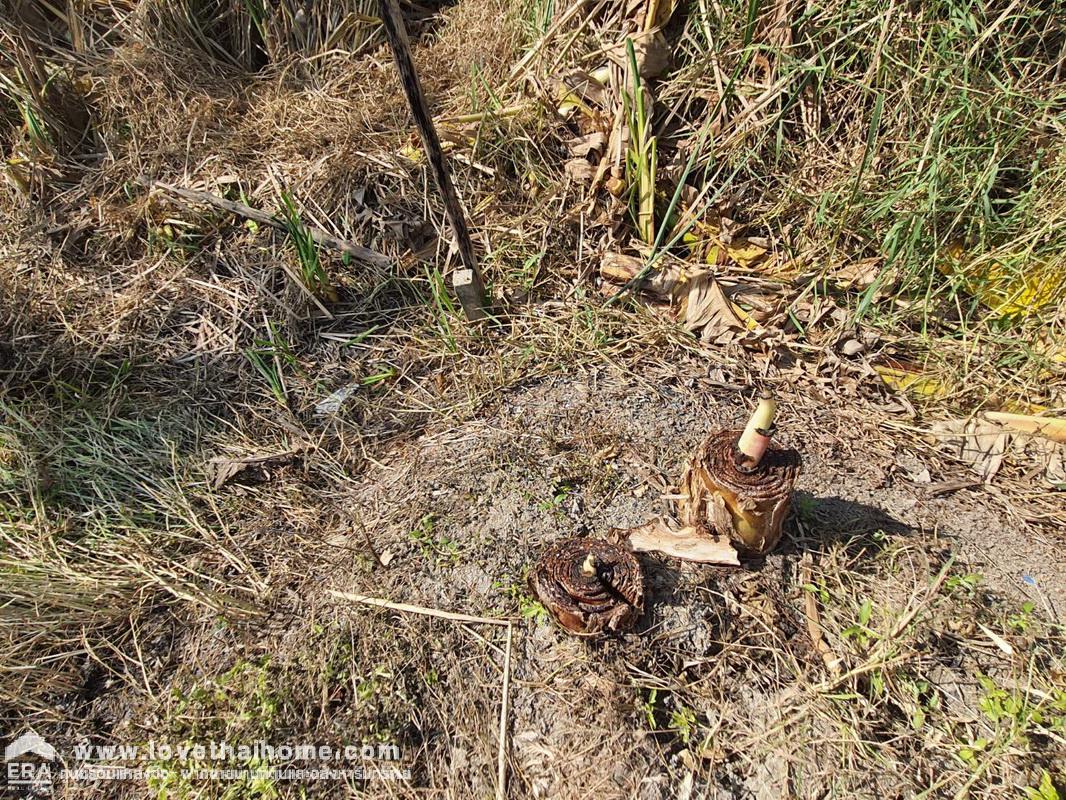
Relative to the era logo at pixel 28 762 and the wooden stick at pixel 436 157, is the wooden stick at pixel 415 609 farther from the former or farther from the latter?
A: the wooden stick at pixel 436 157

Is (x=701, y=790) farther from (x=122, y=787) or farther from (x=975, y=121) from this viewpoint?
(x=975, y=121)

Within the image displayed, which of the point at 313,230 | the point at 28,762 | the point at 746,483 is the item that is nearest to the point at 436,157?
the point at 313,230

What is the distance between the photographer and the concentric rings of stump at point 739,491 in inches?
61.5

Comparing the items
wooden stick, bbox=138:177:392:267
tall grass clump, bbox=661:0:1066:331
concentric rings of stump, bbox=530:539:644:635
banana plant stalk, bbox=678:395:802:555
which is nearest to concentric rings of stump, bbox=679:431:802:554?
banana plant stalk, bbox=678:395:802:555

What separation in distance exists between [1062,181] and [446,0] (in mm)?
3063

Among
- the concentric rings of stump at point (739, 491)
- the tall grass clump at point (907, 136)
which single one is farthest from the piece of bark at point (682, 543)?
the tall grass clump at point (907, 136)

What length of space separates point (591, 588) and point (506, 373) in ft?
3.45

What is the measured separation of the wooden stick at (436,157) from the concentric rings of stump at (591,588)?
1.21 metres

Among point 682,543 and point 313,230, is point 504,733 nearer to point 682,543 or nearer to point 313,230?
point 682,543

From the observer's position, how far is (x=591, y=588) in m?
1.58

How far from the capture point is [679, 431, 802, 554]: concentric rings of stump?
156 centimetres

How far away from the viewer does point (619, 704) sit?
5.06 feet

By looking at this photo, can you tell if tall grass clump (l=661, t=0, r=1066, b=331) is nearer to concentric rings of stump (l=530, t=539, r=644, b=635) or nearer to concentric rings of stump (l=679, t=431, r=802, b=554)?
concentric rings of stump (l=679, t=431, r=802, b=554)

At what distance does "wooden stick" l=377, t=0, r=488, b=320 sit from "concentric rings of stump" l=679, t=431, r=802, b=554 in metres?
1.19
